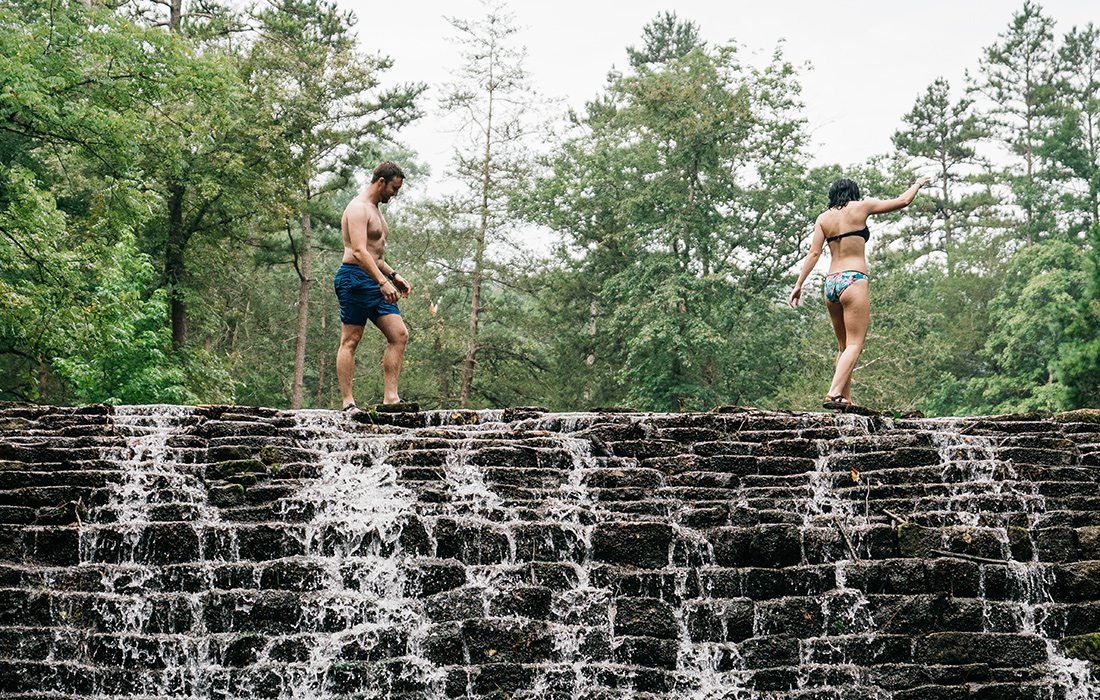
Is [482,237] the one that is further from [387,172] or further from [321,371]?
[387,172]

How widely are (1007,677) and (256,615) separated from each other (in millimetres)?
4394

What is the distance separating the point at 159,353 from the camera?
16438 millimetres

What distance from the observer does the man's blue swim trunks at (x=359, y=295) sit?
28.5ft

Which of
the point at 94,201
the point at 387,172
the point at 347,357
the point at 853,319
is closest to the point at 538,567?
the point at 347,357

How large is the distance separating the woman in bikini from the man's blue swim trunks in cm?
340

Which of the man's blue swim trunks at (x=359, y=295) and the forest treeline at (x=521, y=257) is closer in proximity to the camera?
the man's blue swim trunks at (x=359, y=295)

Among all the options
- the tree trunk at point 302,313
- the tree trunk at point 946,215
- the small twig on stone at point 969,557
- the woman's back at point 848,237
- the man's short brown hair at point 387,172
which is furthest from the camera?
the tree trunk at point 946,215

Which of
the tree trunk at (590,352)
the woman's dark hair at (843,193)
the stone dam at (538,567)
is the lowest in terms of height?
the stone dam at (538,567)

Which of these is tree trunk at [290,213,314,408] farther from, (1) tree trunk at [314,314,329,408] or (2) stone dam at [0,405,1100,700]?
(2) stone dam at [0,405,1100,700]

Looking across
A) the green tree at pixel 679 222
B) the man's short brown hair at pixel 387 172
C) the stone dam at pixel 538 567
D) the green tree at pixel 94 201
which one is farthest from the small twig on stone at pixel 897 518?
the green tree at pixel 679 222

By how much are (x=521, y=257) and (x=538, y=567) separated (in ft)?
59.2

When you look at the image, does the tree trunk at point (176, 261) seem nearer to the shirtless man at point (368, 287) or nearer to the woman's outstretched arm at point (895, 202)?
the shirtless man at point (368, 287)

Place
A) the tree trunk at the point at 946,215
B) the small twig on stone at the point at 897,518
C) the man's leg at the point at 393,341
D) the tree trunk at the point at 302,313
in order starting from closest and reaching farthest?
the small twig on stone at the point at 897,518 < the man's leg at the point at 393,341 < the tree trunk at the point at 302,313 < the tree trunk at the point at 946,215

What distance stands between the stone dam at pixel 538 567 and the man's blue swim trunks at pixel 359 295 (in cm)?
107
